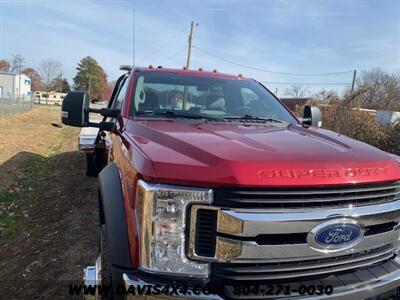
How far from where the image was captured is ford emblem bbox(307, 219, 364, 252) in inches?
76.0

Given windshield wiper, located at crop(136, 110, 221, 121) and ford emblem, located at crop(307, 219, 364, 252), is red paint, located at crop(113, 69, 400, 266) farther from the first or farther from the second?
windshield wiper, located at crop(136, 110, 221, 121)

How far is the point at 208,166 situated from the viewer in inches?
74.1

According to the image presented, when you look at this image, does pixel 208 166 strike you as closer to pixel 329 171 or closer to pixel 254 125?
pixel 329 171

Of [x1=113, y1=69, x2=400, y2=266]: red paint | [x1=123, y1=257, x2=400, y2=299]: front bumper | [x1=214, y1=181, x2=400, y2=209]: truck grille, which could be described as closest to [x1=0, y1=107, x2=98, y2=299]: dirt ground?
[x1=113, y1=69, x2=400, y2=266]: red paint

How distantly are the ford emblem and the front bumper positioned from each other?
176mm

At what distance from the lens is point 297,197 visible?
1906 millimetres

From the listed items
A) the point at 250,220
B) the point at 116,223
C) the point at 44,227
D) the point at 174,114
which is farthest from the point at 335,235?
the point at 44,227

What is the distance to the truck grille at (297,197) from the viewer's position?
6.01 feet

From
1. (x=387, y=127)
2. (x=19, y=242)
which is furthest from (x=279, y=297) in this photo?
(x=387, y=127)

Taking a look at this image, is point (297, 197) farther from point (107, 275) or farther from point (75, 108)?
point (75, 108)

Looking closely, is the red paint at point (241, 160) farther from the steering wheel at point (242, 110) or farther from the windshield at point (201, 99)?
the steering wheel at point (242, 110)

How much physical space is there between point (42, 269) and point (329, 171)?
10.4 feet

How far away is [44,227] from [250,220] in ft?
13.9

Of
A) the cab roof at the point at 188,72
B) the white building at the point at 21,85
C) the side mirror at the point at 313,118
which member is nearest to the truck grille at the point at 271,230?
the side mirror at the point at 313,118
